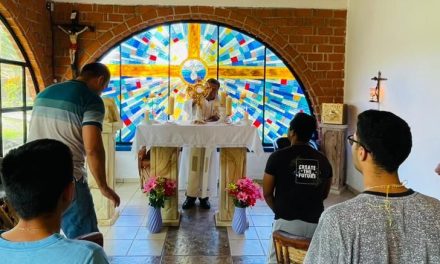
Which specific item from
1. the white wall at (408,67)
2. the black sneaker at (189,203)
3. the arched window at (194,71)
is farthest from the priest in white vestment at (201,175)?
the white wall at (408,67)

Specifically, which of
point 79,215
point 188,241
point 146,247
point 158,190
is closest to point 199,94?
point 158,190

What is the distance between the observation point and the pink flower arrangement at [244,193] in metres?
3.78

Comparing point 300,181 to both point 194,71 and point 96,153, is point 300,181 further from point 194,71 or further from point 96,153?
point 194,71

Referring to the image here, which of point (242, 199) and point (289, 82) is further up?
point (289, 82)

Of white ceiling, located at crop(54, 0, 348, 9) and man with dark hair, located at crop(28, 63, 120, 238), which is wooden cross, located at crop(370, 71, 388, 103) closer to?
white ceiling, located at crop(54, 0, 348, 9)

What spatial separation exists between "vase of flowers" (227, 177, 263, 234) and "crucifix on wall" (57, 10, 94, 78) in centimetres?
297

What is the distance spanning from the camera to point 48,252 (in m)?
0.97

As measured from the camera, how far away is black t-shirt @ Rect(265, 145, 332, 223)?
6.96 feet

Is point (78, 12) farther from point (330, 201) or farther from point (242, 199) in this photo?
point (330, 201)

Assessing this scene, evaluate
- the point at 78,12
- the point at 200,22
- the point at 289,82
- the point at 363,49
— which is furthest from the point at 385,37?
the point at 78,12

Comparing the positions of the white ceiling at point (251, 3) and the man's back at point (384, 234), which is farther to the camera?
the white ceiling at point (251, 3)

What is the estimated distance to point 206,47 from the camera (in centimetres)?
594

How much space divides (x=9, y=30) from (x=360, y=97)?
13.9 feet

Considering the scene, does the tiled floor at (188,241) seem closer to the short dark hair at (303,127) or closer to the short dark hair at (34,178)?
the short dark hair at (303,127)
